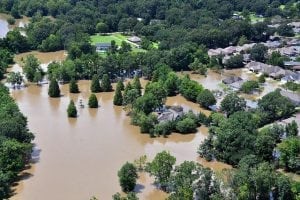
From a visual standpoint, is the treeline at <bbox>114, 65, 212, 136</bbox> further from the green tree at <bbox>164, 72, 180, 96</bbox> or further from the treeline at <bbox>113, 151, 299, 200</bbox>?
the treeline at <bbox>113, 151, 299, 200</bbox>

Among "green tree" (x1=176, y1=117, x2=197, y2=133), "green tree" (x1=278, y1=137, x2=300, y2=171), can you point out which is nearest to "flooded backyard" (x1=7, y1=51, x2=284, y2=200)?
"green tree" (x1=176, y1=117, x2=197, y2=133)

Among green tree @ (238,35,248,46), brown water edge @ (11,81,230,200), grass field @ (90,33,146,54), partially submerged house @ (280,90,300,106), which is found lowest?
brown water edge @ (11,81,230,200)

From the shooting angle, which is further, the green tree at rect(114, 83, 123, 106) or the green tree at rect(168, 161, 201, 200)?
the green tree at rect(114, 83, 123, 106)

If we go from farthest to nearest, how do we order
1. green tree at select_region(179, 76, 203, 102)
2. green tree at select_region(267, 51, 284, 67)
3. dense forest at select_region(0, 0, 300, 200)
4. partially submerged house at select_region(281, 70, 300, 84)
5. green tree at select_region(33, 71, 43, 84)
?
green tree at select_region(267, 51, 284, 67) < partially submerged house at select_region(281, 70, 300, 84) < green tree at select_region(33, 71, 43, 84) < green tree at select_region(179, 76, 203, 102) < dense forest at select_region(0, 0, 300, 200)

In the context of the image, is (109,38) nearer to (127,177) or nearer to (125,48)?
(125,48)

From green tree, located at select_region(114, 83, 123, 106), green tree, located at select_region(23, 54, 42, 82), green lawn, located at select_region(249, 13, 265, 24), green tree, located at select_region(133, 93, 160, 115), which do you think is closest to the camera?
green tree, located at select_region(133, 93, 160, 115)

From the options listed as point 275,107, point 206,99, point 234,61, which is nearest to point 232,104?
point 206,99
